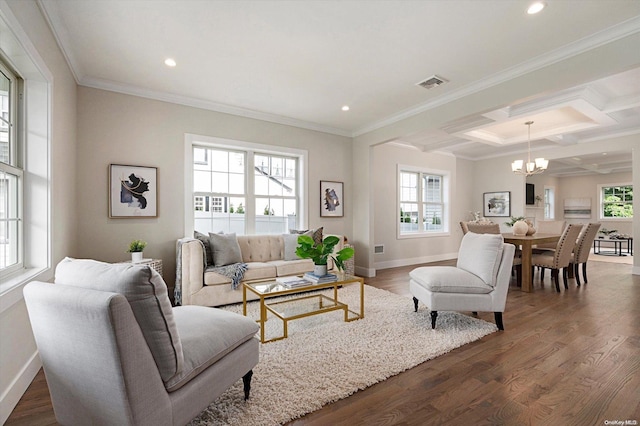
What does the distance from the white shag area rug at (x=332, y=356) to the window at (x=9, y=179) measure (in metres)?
1.81

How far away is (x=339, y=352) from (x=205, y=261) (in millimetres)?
2026

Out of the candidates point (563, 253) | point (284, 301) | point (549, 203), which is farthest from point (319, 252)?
point (549, 203)

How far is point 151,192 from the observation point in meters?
3.84

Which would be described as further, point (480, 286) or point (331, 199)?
point (331, 199)

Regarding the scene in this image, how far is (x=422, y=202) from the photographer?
22.3 ft

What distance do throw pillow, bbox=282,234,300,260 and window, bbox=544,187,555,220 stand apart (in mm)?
10031

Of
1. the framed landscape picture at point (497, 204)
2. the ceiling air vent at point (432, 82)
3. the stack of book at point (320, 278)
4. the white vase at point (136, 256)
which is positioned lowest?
the stack of book at point (320, 278)

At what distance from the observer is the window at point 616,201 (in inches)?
380

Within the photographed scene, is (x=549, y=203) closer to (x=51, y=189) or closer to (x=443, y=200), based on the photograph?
(x=443, y=200)

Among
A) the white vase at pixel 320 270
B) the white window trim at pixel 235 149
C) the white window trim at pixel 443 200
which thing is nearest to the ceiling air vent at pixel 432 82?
the white window trim at pixel 235 149

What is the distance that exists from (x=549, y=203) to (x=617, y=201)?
1878 mm

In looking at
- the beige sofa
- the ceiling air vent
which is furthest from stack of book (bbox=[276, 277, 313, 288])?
the ceiling air vent

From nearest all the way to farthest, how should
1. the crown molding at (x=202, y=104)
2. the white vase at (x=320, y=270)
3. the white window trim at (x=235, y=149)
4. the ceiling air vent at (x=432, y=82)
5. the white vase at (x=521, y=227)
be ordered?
the white vase at (x=320, y=270) → the ceiling air vent at (x=432, y=82) → the crown molding at (x=202, y=104) → the white window trim at (x=235, y=149) → the white vase at (x=521, y=227)

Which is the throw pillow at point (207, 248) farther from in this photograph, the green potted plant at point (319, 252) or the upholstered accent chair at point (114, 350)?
the upholstered accent chair at point (114, 350)
